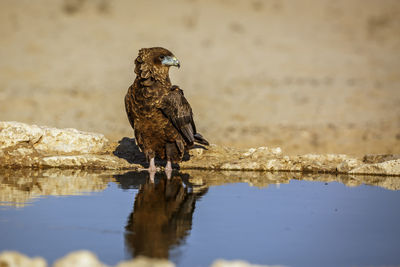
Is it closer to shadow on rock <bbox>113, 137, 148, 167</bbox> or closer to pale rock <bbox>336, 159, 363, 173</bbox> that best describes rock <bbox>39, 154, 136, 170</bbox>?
shadow on rock <bbox>113, 137, 148, 167</bbox>

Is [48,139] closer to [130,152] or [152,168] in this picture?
[130,152]

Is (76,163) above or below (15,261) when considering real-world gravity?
above

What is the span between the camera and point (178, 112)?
916 cm

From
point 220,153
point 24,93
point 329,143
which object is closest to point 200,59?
point 24,93

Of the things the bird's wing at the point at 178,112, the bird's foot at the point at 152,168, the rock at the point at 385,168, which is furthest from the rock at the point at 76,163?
the rock at the point at 385,168

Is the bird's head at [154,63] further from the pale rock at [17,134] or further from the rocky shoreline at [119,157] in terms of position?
the pale rock at [17,134]

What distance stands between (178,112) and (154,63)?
29.5 inches

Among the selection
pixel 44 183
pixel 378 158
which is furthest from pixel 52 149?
pixel 378 158

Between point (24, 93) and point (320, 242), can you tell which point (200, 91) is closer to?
point (24, 93)

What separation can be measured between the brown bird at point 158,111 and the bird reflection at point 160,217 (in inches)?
36.6

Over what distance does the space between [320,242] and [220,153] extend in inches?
172

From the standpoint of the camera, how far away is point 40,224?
5961 mm

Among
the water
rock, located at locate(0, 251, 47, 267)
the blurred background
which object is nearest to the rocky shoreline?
the water

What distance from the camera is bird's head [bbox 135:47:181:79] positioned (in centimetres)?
920
